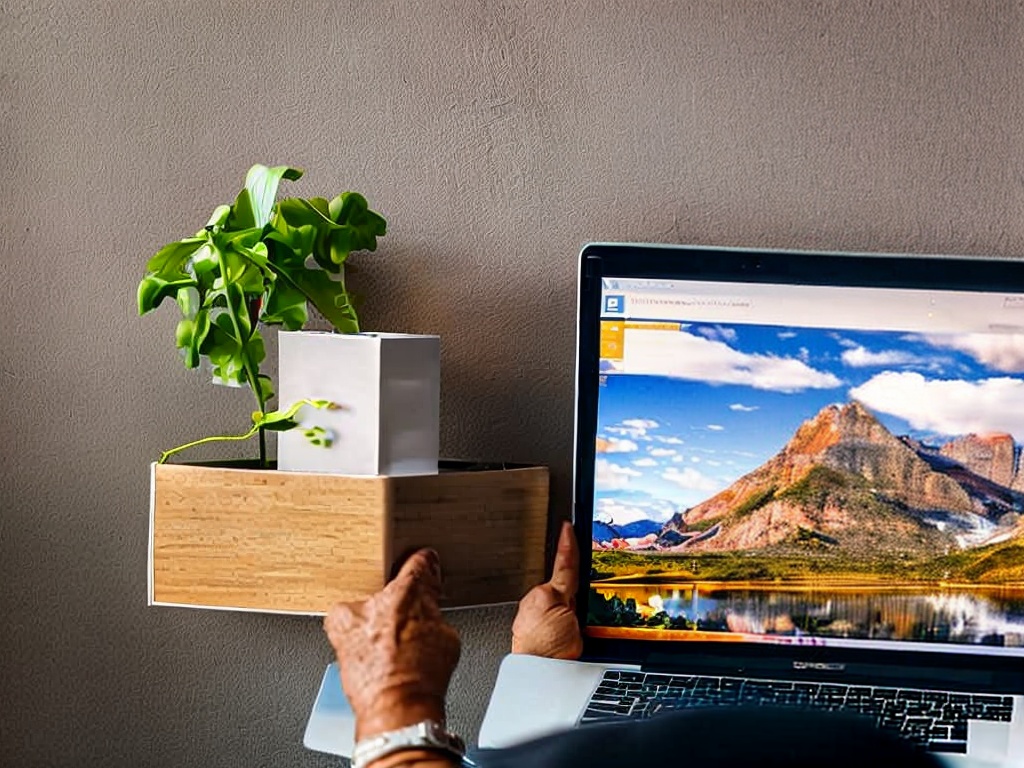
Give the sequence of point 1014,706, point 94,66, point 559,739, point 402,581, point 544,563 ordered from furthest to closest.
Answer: point 94,66 < point 544,563 < point 1014,706 < point 402,581 < point 559,739

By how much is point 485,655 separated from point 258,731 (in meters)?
0.27

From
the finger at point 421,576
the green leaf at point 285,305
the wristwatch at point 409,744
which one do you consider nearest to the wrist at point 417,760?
the wristwatch at point 409,744

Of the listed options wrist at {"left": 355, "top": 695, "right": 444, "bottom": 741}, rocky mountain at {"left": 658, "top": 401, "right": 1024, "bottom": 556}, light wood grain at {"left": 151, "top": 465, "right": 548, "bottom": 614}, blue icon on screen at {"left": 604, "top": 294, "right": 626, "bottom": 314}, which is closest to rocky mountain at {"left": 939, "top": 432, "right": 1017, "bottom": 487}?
rocky mountain at {"left": 658, "top": 401, "right": 1024, "bottom": 556}

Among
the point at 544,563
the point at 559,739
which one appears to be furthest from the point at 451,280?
the point at 559,739

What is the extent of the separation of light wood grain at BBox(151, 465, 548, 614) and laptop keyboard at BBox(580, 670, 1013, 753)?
0.17 meters

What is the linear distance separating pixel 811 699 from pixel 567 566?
0.84 ft

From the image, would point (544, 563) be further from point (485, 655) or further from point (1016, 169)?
point (1016, 169)

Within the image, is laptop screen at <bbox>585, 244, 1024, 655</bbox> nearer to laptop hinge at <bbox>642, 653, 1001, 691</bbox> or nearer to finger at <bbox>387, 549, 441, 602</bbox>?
laptop hinge at <bbox>642, 653, 1001, 691</bbox>

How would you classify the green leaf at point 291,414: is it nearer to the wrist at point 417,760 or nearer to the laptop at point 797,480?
the laptop at point 797,480

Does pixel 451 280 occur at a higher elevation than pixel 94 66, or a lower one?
lower

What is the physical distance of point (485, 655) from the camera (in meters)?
1.36

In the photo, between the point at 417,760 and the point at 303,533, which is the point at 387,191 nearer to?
the point at 303,533

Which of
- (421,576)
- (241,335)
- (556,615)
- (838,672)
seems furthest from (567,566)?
(241,335)

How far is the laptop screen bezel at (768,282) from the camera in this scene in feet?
3.79
